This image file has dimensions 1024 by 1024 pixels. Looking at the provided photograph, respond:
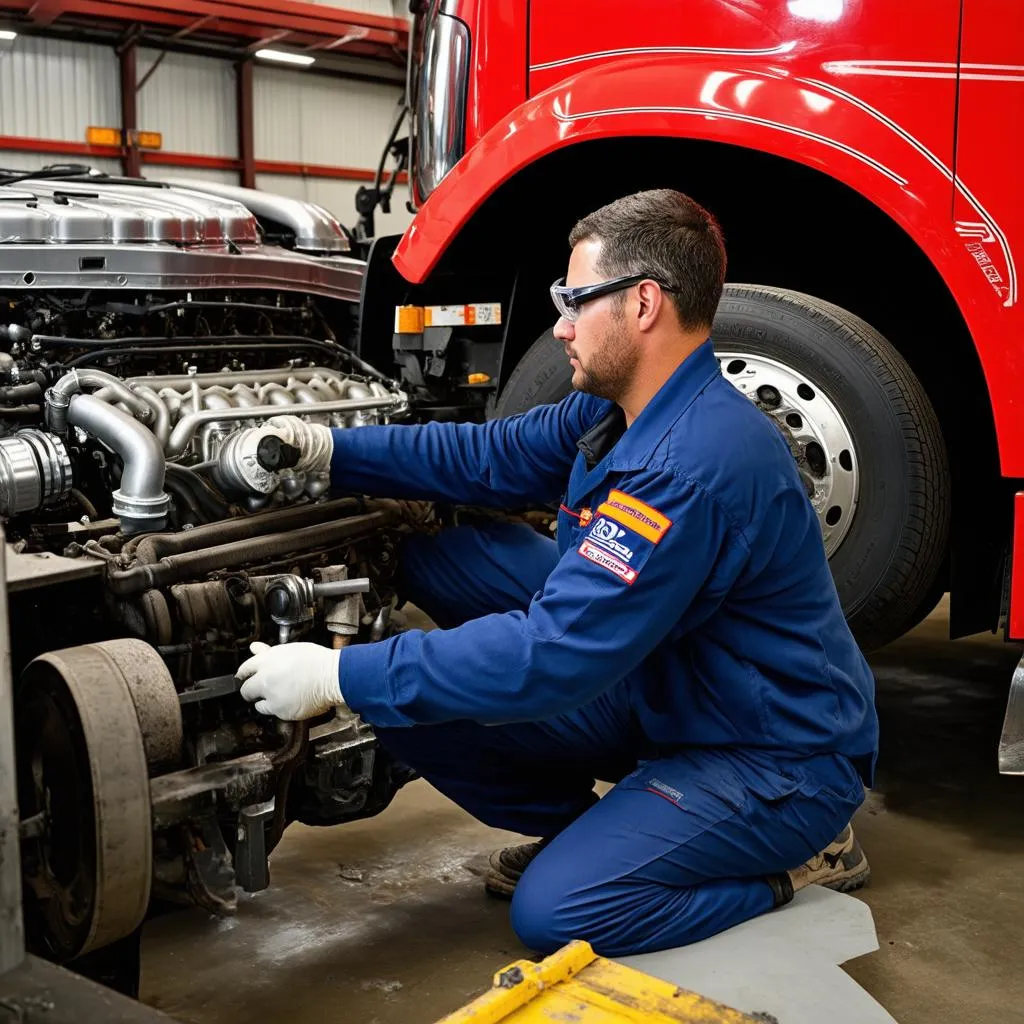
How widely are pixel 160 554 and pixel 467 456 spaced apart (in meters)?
0.71

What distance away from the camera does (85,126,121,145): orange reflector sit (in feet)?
40.0

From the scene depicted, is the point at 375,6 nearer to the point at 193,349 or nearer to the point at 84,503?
the point at 193,349

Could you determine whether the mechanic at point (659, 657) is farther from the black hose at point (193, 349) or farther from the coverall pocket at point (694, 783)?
the black hose at point (193, 349)

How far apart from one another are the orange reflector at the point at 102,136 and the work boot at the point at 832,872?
1154 cm

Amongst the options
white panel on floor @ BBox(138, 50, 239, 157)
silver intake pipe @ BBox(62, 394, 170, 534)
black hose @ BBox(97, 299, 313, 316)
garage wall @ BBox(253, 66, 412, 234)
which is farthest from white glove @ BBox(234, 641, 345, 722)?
garage wall @ BBox(253, 66, 412, 234)

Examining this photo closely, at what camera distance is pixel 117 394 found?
241 centimetres

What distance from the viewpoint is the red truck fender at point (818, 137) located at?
8.14 feet

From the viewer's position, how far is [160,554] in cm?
211

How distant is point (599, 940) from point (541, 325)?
5.47ft

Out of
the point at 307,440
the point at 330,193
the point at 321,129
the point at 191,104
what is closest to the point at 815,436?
the point at 307,440

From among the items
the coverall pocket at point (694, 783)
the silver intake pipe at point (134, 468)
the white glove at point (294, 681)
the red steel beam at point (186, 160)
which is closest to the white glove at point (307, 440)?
the silver intake pipe at point (134, 468)

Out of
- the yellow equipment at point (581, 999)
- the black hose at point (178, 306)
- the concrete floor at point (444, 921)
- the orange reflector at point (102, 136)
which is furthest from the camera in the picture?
the orange reflector at point (102, 136)

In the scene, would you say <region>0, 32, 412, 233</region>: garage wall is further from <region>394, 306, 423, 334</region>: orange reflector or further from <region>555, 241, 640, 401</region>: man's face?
<region>555, 241, 640, 401</region>: man's face

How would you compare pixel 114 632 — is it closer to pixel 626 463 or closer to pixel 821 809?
pixel 626 463
